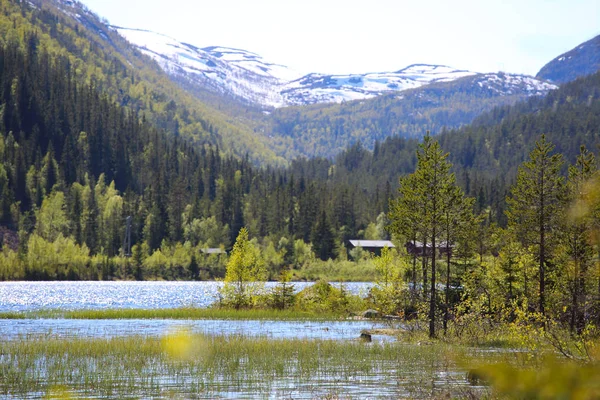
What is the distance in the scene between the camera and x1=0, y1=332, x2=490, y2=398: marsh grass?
86.4 ft

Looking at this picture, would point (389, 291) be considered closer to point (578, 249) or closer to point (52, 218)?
point (578, 249)

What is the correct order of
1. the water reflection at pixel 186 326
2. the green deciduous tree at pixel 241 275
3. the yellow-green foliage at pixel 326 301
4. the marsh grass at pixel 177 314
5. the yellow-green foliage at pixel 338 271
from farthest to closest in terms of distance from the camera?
the yellow-green foliage at pixel 338 271, the yellow-green foliage at pixel 326 301, the green deciduous tree at pixel 241 275, the marsh grass at pixel 177 314, the water reflection at pixel 186 326

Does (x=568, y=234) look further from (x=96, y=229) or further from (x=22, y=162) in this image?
(x=22, y=162)

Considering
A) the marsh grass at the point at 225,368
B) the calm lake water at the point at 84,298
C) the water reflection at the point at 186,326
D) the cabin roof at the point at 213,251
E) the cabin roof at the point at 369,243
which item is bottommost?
the cabin roof at the point at 213,251

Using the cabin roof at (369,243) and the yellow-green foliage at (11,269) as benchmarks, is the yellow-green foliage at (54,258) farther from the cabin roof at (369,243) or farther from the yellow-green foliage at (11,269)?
the cabin roof at (369,243)

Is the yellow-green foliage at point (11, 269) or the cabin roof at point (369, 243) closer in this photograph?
the yellow-green foliage at point (11, 269)

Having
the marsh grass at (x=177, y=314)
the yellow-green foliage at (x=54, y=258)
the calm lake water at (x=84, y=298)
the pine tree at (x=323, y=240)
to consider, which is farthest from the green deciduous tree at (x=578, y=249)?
the pine tree at (x=323, y=240)

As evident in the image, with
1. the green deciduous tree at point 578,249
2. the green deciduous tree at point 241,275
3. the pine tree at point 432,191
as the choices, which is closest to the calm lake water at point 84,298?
the green deciduous tree at point 241,275

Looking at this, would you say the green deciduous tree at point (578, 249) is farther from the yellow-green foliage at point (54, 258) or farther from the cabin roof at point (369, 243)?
the cabin roof at point (369, 243)

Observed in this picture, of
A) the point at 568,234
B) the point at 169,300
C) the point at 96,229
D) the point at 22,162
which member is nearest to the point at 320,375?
the point at 568,234

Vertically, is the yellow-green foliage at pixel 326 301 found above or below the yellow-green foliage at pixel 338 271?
above

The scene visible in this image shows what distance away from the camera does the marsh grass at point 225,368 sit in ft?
86.4

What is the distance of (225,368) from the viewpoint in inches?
1244

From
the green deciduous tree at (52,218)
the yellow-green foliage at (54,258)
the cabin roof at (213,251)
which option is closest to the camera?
the yellow-green foliage at (54,258)
